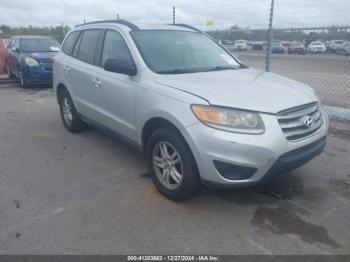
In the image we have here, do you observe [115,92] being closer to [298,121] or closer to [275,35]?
[298,121]

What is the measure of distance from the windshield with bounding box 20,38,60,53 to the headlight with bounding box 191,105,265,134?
959cm

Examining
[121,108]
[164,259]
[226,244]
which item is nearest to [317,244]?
[226,244]

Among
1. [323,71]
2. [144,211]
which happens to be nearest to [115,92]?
[144,211]

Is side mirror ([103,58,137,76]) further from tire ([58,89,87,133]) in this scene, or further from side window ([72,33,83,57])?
tire ([58,89,87,133])

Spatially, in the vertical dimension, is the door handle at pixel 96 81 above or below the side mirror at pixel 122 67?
below

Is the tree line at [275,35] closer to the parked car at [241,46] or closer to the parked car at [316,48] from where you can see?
→ the parked car at [316,48]

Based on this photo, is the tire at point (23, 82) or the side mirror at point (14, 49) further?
the side mirror at point (14, 49)

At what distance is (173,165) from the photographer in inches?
138

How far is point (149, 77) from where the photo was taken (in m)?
3.70

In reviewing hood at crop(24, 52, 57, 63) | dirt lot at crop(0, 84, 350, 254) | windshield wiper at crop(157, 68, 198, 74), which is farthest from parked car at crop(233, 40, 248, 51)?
windshield wiper at crop(157, 68, 198, 74)

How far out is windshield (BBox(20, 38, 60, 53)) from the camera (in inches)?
436

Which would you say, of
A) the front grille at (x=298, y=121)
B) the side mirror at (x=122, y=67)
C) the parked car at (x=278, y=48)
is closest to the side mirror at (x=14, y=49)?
the side mirror at (x=122, y=67)

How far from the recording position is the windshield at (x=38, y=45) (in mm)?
11078

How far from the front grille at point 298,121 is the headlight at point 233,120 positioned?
0.75 feet
